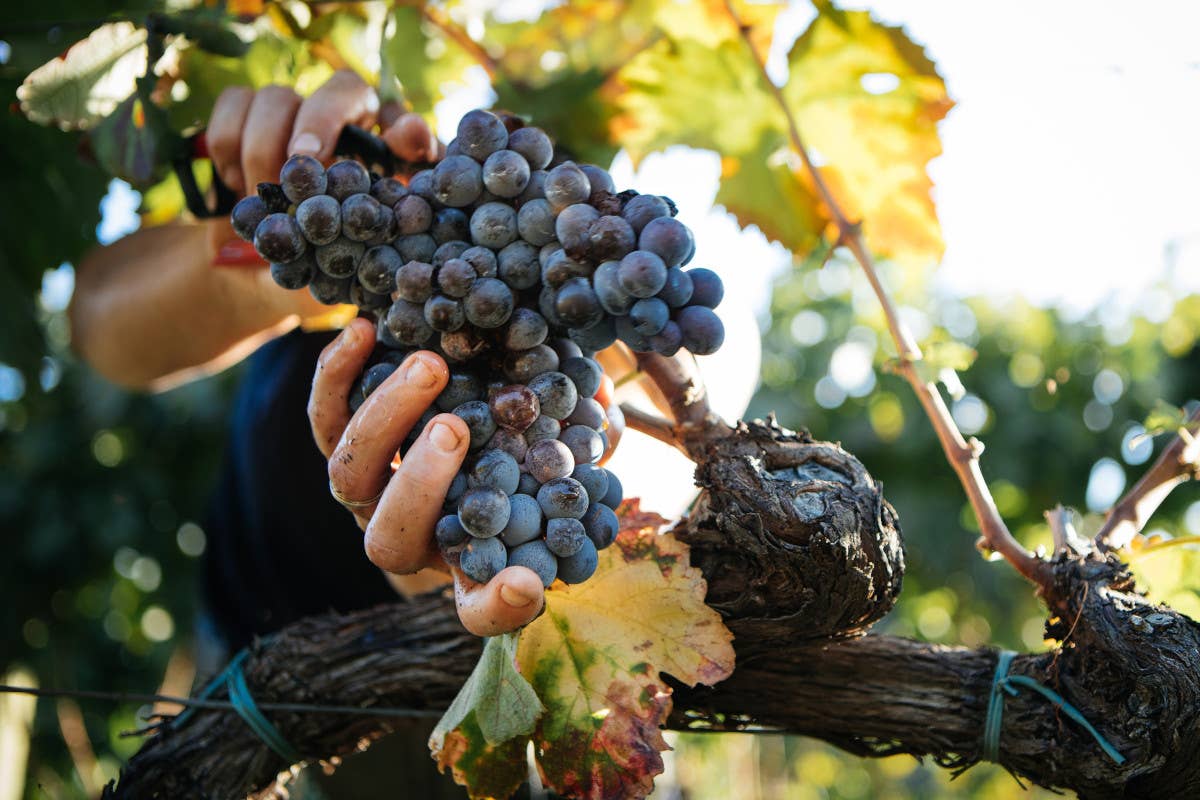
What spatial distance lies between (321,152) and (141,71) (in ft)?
1.12

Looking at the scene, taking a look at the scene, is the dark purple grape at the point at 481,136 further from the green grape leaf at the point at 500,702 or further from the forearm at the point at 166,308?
the forearm at the point at 166,308

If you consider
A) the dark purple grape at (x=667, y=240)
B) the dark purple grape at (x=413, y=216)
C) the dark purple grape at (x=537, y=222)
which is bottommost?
the dark purple grape at (x=413, y=216)

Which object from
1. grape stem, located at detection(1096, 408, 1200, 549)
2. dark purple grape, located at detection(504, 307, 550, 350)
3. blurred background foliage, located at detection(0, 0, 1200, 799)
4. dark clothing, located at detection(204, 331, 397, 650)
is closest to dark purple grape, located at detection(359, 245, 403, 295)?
dark purple grape, located at detection(504, 307, 550, 350)

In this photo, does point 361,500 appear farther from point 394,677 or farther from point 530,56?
point 530,56

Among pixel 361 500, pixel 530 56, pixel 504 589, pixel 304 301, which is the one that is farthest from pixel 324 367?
pixel 530 56

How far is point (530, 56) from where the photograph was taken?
155 cm

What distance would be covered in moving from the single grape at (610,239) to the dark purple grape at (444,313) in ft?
0.35

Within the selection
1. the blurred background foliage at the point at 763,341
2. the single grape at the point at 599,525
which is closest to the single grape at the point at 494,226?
the single grape at the point at 599,525

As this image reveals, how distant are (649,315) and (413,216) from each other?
21 centimetres

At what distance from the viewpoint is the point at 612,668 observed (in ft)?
2.58

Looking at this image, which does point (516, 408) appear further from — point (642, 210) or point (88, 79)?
point (88, 79)

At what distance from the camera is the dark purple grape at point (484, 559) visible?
0.65m

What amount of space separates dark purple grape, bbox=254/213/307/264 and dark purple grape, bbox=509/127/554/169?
0.18m

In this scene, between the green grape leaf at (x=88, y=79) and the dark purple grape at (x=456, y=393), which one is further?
the green grape leaf at (x=88, y=79)
